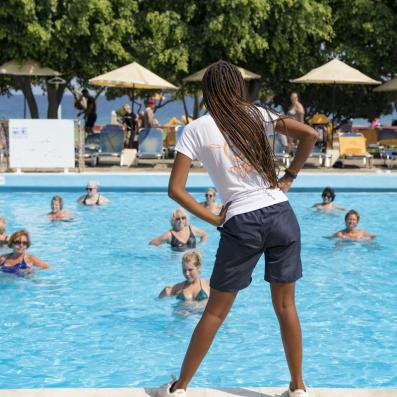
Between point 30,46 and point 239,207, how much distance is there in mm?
16758

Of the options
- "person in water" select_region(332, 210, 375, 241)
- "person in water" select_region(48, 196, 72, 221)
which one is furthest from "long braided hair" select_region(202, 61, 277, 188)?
"person in water" select_region(48, 196, 72, 221)

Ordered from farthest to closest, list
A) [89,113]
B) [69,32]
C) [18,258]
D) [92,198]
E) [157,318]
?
[89,113]
[69,32]
[92,198]
[18,258]
[157,318]

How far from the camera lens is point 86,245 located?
1048 cm

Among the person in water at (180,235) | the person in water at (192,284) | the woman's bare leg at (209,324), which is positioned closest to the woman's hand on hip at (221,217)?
the woman's bare leg at (209,324)

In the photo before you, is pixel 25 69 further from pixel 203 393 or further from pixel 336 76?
pixel 203 393

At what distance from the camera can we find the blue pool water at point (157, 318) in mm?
5574

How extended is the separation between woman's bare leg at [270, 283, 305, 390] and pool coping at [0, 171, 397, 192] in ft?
37.7

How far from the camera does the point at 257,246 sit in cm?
340

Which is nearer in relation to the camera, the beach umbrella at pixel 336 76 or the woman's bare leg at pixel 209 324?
the woman's bare leg at pixel 209 324

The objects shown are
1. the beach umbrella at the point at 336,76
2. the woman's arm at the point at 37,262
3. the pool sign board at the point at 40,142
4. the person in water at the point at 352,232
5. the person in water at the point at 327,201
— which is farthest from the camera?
the beach umbrella at the point at 336,76

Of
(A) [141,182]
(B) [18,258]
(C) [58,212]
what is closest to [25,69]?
(A) [141,182]

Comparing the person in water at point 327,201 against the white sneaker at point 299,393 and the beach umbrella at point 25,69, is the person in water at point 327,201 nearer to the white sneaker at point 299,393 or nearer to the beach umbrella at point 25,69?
the white sneaker at point 299,393

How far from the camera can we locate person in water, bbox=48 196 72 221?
1154cm

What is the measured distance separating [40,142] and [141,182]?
2.39 metres
